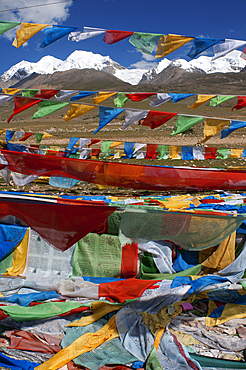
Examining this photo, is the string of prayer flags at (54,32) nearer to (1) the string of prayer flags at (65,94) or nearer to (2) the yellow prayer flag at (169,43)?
(2) the yellow prayer flag at (169,43)

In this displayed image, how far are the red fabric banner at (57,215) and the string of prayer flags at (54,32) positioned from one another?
319cm

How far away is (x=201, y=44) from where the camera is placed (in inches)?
209

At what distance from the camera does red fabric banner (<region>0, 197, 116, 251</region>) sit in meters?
4.06

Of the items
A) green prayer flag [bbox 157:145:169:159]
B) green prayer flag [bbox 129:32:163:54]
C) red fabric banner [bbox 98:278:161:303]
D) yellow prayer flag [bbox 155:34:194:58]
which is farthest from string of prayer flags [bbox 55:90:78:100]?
green prayer flag [bbox 157:145:169:159]

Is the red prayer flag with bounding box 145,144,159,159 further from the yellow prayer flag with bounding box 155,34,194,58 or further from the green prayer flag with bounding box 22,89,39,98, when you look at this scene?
the yellow prayer flag with bounding box 155,34,194,58

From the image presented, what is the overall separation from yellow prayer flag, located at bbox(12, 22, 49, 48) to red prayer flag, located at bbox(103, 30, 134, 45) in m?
1.12

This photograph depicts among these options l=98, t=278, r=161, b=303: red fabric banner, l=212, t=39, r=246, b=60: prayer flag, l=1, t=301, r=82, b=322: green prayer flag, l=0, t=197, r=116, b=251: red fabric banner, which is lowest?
l=1, t=301, r=82, b=322: green prayer flag

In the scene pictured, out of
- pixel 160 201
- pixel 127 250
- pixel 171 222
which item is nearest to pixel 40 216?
pixel 171 222

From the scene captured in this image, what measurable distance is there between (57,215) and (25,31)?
3.67 meters

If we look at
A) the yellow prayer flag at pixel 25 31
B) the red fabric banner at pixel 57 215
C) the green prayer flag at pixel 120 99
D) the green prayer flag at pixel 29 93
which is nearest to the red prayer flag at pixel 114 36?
the yellow prayer flag at pixel 25 31

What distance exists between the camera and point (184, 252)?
590 cm

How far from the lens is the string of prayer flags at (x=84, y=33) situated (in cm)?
556

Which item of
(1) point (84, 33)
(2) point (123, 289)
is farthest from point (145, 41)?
(2) point (123, 289)

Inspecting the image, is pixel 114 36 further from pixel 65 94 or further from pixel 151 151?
pixel 151 151
